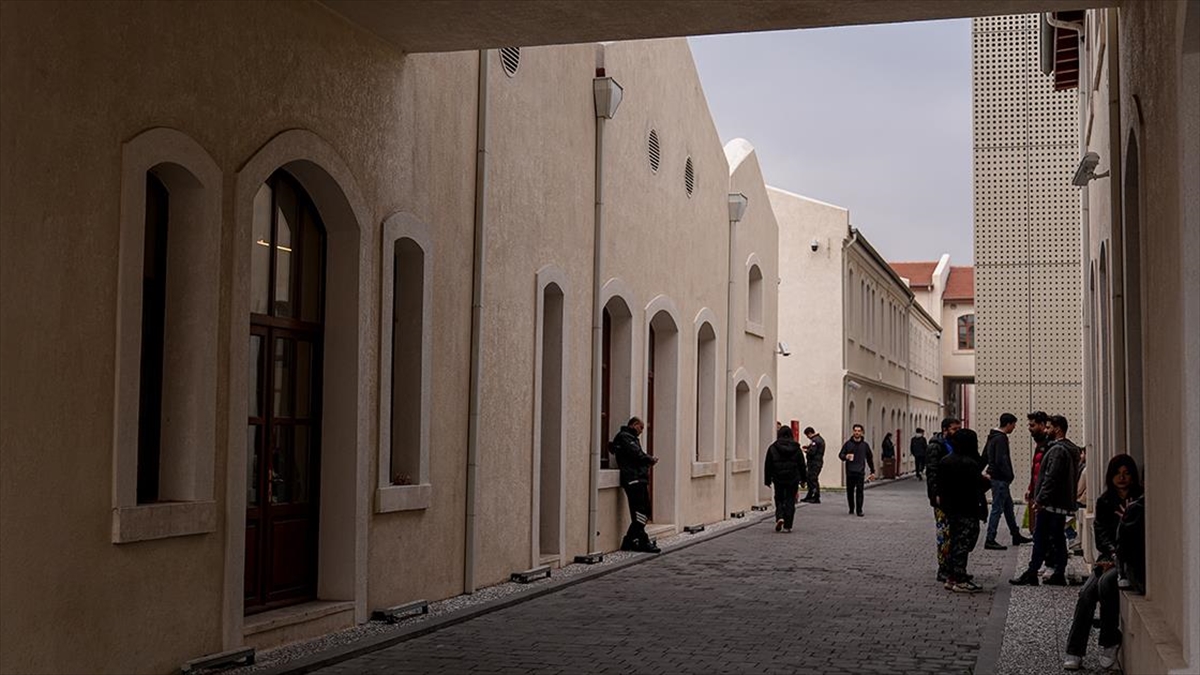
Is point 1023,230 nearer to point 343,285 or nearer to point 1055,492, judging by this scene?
point 1055,492

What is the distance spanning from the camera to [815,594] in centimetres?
1403

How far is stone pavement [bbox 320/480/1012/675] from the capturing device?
32.1ft

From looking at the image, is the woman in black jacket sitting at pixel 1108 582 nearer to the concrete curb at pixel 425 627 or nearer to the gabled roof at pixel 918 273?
the concrete curb at pixel 425 627

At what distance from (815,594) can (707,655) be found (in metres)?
4.09

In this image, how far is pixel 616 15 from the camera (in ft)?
35.7

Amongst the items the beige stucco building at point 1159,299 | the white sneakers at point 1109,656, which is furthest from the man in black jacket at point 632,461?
the white sneakers at point 1109,656

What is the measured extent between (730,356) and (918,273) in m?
56.9

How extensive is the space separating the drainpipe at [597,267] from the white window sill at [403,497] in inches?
185

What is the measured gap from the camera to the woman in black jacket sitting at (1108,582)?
9.21 meters

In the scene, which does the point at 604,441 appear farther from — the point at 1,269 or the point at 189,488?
the point at 1,269

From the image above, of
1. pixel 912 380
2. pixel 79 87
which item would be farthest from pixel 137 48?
pixel 912 380

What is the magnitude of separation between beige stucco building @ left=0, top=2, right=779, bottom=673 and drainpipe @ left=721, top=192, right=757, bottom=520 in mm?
5288

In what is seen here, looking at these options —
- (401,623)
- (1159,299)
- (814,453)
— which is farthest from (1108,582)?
(814,453)

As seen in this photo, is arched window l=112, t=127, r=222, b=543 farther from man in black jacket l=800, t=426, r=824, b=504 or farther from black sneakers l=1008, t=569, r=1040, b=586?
man in black jacket l=800, t=426, r=824, b=504
